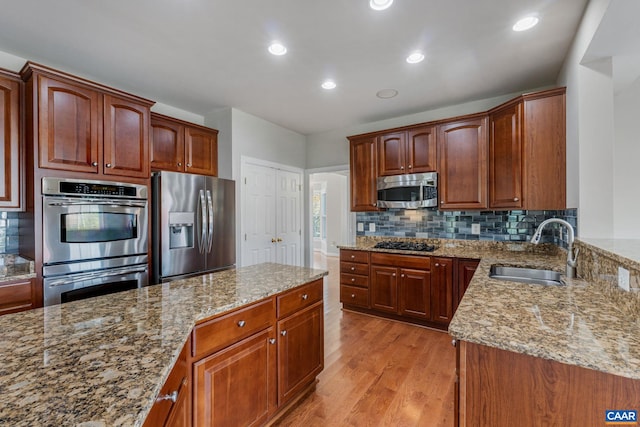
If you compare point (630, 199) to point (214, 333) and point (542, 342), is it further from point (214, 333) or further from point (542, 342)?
point (214, 333)

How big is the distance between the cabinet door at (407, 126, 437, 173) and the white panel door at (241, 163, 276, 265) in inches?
77.8

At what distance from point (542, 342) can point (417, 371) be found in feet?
5.33

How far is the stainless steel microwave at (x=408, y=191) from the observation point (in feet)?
11.0

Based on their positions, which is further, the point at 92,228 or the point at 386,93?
the point at 386,93

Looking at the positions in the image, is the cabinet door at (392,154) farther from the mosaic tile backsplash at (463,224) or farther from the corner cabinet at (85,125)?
the corner cabinet at (85,125)

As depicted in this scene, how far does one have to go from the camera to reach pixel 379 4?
1817mm

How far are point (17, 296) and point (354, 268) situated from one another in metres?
3.00

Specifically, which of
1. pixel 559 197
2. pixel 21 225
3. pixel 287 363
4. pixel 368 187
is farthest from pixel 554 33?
pixel 21 225

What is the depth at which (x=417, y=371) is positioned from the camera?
2.33 metres

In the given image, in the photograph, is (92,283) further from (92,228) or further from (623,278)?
(623,278)

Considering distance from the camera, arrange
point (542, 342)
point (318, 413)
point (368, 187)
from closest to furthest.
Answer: point (542, 342) < point (318, 413) < point (368, 187)

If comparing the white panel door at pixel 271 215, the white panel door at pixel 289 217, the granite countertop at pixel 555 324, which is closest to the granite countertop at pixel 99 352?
the granite countertop at pixel 555 324

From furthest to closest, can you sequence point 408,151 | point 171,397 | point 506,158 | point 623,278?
point 408,151 < point 506,158 < point 623,278 < point 171,397

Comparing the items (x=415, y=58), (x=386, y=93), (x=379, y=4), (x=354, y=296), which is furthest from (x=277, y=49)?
(x=354, y=296)
